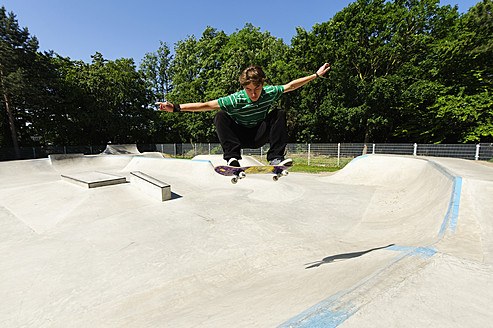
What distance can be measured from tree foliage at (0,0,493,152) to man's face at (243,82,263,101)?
62.7 feet

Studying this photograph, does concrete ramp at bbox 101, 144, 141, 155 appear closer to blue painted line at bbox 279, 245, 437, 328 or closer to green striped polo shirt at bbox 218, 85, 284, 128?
green striped polo shirt at bbox 218, 85, 284, 128

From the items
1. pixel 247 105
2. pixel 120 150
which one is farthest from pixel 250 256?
pixel 120 150

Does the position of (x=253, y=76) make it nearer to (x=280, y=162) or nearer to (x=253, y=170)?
(x=280, y=162)

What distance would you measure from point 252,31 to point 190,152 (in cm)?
2217

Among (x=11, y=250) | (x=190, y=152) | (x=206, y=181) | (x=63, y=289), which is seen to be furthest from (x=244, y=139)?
(x=190, y=152)

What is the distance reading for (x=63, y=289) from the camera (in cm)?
347

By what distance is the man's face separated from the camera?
325cm

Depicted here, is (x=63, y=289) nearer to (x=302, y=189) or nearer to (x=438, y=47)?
(x=302, y=189)

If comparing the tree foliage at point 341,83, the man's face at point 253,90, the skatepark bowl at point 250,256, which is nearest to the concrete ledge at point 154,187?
the skatepark bowl at point 250,256

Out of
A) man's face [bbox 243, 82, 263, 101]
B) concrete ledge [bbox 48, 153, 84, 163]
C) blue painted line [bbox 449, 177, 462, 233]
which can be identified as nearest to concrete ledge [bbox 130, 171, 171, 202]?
man's face [bbox 243, 82, 263, 101]

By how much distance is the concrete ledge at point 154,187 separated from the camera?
784cm

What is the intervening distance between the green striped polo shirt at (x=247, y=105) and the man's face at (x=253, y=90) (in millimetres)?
58

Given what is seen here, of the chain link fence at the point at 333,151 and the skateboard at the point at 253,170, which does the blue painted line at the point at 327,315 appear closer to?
the skateboard at the point at 253,170

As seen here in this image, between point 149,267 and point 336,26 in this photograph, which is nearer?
A: point 149,267
